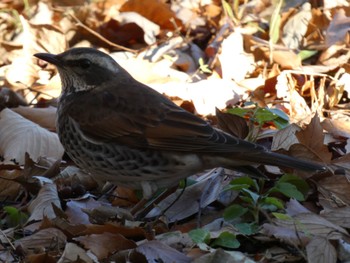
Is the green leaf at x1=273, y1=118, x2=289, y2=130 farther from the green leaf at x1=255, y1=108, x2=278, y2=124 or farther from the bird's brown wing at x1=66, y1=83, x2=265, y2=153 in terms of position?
the bird's brown wing at x1=66, y1=83, x2=265, y2=153

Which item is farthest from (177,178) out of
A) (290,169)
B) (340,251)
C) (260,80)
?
(260,80)

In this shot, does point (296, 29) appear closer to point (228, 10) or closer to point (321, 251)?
point (228, 10)

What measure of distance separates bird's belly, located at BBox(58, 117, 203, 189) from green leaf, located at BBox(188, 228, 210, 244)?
0.77 m

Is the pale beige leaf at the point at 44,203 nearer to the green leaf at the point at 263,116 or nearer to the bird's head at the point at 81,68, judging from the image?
the bird's head at the point at 81,68

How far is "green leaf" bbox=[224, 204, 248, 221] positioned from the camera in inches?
180

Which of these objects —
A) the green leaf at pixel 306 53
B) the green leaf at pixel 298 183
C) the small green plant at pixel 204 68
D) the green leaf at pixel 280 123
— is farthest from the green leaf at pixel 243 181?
the green leaf at pixel 306 53

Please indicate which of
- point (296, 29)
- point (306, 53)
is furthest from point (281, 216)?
point (296, 29)

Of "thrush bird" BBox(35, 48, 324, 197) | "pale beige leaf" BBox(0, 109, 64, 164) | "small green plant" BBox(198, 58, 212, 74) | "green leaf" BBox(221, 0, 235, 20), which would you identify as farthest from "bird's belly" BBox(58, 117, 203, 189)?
"green leaf" BBox(221, 0, 235, 20)

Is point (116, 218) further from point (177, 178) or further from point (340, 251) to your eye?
point (340, 251)

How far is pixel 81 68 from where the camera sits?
5.68 metres

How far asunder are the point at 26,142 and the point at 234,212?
2.15 metres

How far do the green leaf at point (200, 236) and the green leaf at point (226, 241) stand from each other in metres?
0.06

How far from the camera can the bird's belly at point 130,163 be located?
16.6 feet

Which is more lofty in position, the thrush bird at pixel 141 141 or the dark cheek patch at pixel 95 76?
the dark cheek patch at pixel 95 76
